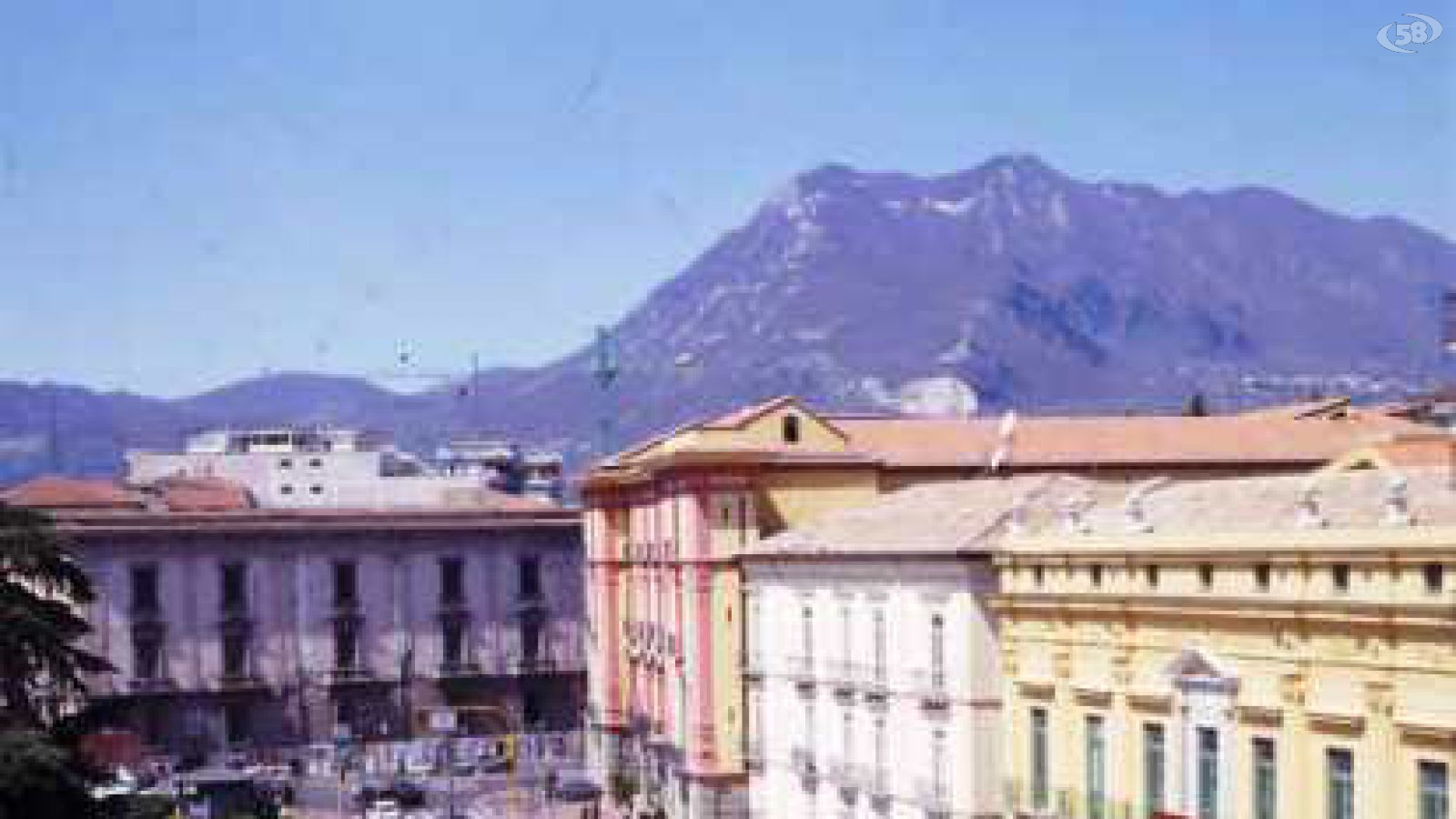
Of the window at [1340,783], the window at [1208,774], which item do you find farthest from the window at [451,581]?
the window at [1340,783]

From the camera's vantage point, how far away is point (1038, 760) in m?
44.8

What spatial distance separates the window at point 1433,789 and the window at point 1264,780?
146 inches

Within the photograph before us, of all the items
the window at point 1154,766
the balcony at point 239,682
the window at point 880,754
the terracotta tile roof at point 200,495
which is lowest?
the balcony at point 239,682

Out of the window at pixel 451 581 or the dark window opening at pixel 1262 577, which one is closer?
the dark window opening at pixel 1262 577

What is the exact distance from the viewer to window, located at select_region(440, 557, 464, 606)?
4090 inches

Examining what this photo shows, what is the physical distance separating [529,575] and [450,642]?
472 centimetres

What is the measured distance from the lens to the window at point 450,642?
339 ft

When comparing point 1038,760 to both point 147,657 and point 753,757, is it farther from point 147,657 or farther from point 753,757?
point 147,657

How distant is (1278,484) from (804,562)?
18369 millimetres

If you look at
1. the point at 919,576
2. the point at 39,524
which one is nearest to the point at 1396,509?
the point at 919,576

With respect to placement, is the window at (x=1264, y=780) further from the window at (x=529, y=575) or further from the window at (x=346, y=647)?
the window at (x=529, y=575)

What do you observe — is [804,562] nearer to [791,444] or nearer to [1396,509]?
[791,444]

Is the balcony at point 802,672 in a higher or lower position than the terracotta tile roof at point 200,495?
lower

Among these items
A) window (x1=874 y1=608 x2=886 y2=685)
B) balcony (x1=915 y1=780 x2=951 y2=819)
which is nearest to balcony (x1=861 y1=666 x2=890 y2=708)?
Result: window (x1=874 y1=608 x2=886 y2=685)
